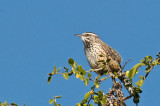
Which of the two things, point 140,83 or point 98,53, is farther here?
point 98,53

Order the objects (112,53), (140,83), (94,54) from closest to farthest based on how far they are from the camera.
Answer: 1. (140,83)
2. (94,54)
3. (112,53)

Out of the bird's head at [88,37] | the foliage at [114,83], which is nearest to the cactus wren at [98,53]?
the bird's head at [88,37]

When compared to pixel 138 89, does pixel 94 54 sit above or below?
above

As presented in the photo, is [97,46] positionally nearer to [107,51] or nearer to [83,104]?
[107,51]

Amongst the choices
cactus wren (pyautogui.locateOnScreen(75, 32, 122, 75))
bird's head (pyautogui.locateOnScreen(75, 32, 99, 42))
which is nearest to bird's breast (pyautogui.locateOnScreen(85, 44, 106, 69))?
cactus wren (pyautogui.locateOnScreen(75, 32, 122, 75))

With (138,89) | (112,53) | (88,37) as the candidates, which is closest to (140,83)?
(138,89)

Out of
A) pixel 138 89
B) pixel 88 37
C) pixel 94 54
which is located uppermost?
pixel 88 37

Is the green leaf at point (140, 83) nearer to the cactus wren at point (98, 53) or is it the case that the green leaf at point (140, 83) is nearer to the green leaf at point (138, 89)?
the green leaf at point (138, 89)

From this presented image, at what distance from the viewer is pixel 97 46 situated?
5.26 meters

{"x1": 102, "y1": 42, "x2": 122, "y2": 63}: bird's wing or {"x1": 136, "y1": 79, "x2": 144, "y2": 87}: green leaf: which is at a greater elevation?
{"x1": 102, "y1": 42, "x2": 122, "y2": 63}: bird's wing

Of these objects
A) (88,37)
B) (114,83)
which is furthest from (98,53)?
(114,83)

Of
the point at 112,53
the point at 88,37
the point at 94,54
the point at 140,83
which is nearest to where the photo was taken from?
the point at 140,83

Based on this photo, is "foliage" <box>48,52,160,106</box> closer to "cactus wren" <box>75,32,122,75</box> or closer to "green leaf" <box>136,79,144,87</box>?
"green leaf" <box>136,79,144,87</box>

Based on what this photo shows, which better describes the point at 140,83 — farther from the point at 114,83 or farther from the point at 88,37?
the point at 88,37
